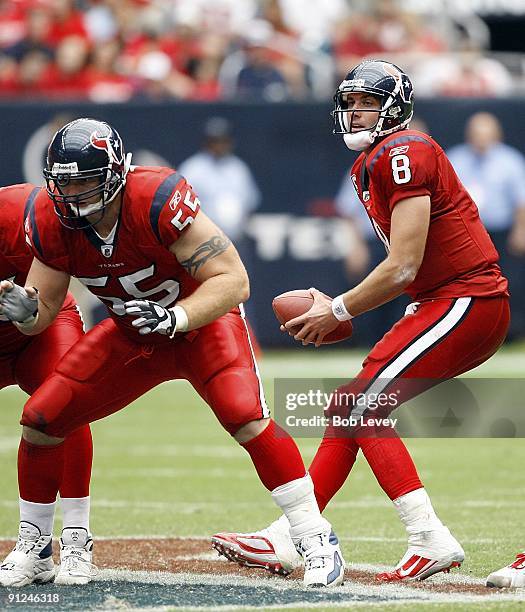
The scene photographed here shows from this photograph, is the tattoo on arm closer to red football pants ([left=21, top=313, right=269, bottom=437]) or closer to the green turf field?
red football pants ([left=21, top=313, right=269, bottom=437])

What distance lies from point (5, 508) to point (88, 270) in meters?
2.21

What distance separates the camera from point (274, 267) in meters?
12.5

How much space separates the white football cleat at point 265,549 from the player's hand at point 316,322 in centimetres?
76

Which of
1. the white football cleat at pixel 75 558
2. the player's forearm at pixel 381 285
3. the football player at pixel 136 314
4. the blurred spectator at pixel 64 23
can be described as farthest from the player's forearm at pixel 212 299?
the blurred spectator at pixel 64 23

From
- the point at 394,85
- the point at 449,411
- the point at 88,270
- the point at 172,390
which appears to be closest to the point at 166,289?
the point at 88,270

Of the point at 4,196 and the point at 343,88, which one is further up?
the point at 343,88

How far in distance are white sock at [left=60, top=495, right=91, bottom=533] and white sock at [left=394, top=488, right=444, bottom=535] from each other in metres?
1.24

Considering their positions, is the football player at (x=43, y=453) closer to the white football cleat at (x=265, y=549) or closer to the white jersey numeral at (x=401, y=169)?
the white football cleat at (x=265, y=549)

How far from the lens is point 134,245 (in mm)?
4703

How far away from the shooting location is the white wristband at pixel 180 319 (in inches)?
177

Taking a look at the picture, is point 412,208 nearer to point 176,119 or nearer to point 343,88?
point 343,88

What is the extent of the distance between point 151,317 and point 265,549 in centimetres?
113

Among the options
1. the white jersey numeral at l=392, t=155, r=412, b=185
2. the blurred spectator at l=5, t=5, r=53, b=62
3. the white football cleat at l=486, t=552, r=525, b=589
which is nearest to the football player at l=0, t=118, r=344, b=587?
the white football cleat at l=486, t=552, r=525, b=589

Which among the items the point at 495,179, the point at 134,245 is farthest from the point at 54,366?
the point at 495,179
